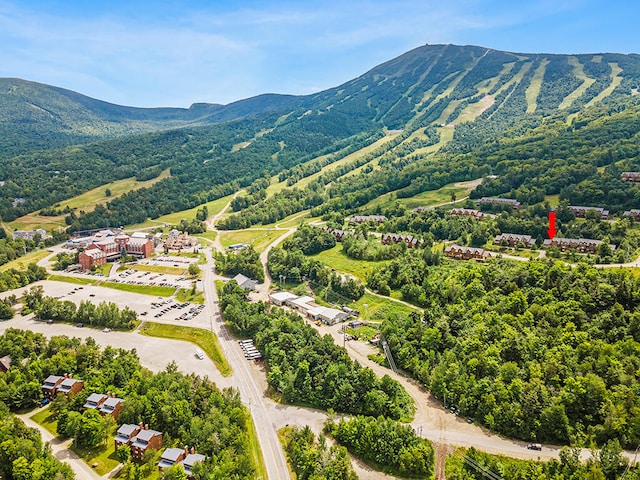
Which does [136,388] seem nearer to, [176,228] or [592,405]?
[592,405]

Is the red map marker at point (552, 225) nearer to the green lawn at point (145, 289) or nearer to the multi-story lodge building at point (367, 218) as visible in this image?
the multi-story lodge building at point (367, 218)

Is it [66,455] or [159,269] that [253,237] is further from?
[66,455]

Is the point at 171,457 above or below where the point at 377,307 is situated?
above

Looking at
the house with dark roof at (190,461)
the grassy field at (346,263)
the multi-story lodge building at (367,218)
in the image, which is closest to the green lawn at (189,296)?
the grassy field at (346,263)

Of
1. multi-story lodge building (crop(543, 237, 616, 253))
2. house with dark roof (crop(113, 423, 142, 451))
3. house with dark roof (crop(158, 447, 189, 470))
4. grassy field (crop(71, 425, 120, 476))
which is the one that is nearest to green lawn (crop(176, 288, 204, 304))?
grassy field (crop(71, 425, 120, 476))

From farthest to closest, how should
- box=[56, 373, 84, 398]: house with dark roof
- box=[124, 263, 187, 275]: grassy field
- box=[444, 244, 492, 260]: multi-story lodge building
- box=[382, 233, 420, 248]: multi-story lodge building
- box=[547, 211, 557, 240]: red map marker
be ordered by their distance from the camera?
box=[124, 263, 187, 275]: grassy field
box=[382, 233, 420, 248]: multi-story lodge building
box=[547, 211, 557, 240]: red map marker
box=[444, 244, 492, 260]: multi-story lodge building
box=[56, 373, 84, 398]: house with dark roof

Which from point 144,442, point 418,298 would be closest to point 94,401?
point 144,442

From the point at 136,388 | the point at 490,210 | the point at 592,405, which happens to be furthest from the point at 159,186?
the point at 592,405

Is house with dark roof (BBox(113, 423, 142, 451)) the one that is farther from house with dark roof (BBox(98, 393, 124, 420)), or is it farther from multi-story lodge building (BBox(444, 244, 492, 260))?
multi-story lodge building (BBox(444, 244, 492, 260))

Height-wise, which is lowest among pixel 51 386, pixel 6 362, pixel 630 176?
pixel 51 386
